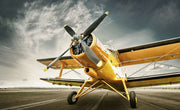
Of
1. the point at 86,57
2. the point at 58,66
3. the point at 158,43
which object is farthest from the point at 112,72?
the point at 58,66

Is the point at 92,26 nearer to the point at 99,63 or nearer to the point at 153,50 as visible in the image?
the point at 99,63

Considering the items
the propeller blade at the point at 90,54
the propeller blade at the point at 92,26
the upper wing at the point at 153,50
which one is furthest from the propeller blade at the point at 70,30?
the upper wing at the point at 153,50

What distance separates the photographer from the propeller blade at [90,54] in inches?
123

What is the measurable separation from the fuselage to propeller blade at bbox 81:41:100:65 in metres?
0.11

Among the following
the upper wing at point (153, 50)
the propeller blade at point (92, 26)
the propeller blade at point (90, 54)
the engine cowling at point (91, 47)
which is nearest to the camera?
the propeller blade at point (90, 54)

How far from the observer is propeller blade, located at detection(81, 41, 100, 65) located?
3.13 metres

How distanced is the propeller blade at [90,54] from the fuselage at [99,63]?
0.36 feet

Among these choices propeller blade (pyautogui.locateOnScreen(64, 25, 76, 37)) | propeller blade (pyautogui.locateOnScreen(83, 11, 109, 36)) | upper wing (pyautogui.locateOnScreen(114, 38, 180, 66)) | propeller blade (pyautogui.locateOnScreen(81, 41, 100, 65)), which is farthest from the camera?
upper wing (pyautogui.locateOnScreen(114, 38, 180, 66))

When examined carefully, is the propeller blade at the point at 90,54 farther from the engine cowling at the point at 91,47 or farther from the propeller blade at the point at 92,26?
the propeller blade at the point at 92,26

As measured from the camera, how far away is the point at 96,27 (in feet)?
11.7

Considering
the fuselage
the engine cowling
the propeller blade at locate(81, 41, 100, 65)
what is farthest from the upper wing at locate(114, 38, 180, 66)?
the propeller blade at locate(81, 41, 100, 65)

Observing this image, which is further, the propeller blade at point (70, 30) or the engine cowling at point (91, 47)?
the propeller blade at point (70, 30)

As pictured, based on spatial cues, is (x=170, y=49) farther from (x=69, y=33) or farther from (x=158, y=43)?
(x=69, y=33)

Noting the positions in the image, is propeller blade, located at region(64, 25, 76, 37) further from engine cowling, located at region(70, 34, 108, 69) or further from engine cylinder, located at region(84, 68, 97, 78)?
engine cylinder, located at region(84, 68, 97, 78)
